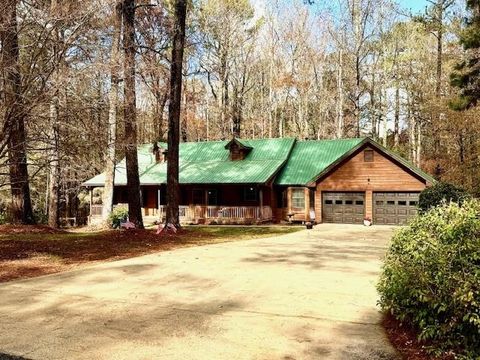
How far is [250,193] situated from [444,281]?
25.7 meters

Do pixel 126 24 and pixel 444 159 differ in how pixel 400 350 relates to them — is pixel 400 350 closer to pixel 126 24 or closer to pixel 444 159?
pixel 126 24

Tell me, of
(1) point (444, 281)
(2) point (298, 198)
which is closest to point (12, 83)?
(1) point (444, 281)

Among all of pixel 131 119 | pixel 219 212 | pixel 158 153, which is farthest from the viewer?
pixel 158 153

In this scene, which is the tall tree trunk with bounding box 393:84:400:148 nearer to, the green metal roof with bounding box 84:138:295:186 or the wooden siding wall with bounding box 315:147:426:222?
the green metal roof with bounding box 84:138:295:186

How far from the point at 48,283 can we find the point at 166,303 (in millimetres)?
2936

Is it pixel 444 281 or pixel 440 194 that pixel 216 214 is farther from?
pixel 444 281

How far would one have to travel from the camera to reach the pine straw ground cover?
401 inches

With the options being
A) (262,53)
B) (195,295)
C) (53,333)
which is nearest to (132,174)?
(195,295)

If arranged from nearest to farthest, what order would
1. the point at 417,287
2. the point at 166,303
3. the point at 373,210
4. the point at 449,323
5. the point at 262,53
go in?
the point at 449,323 → the point at 417,287 → the point at 166,303 → the point at 373,210 → the point at 262,53

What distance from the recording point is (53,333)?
5.44 meters

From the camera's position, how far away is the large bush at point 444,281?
4316mm

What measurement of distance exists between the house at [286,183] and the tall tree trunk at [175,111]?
9062 mm

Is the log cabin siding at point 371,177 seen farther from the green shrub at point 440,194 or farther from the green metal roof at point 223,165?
the green shrub at point 440,194

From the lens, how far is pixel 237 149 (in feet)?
104
